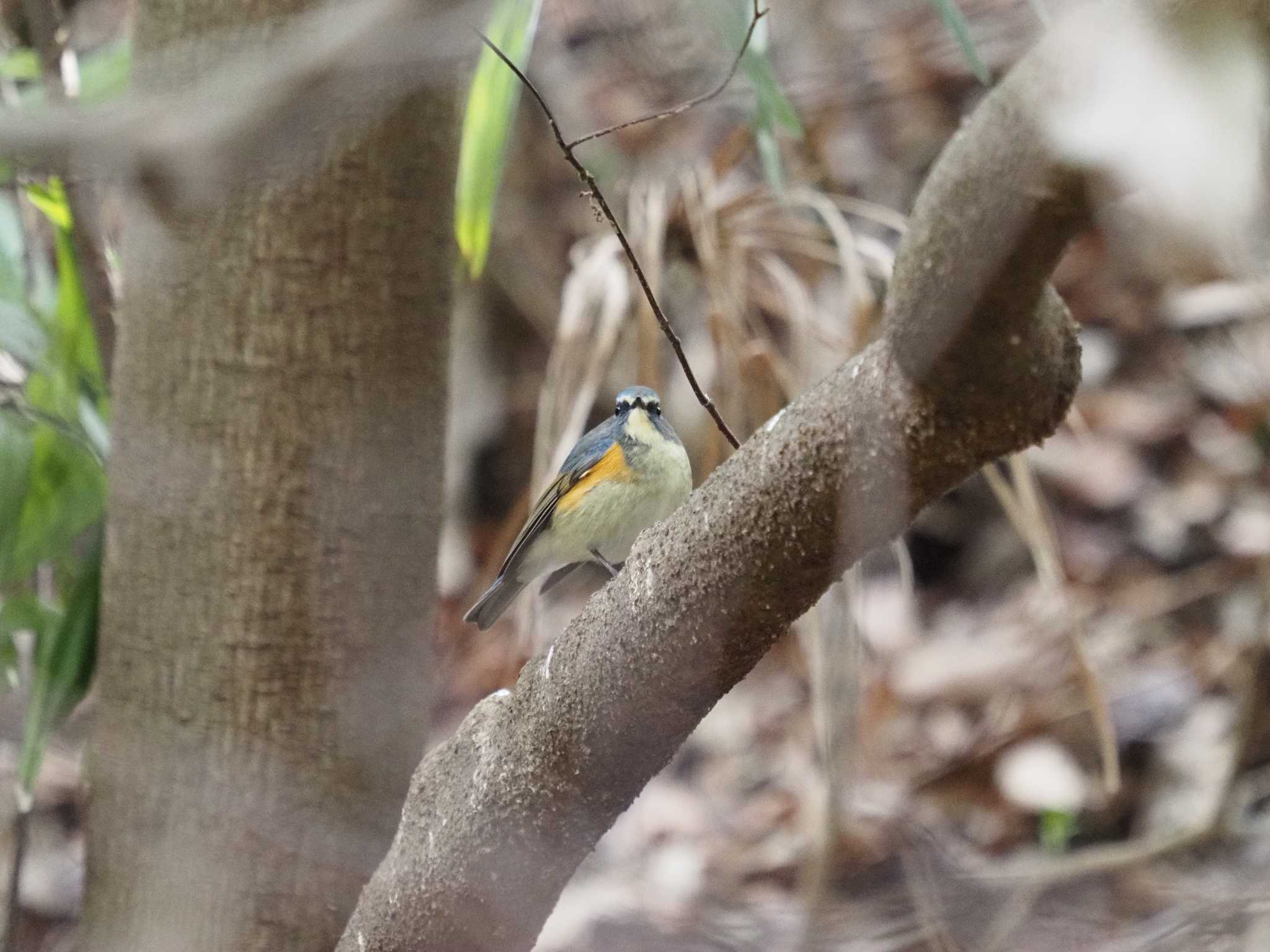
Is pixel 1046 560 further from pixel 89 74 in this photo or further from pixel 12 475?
pixel 89 74

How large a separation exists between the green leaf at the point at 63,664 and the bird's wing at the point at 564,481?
664 millimetres

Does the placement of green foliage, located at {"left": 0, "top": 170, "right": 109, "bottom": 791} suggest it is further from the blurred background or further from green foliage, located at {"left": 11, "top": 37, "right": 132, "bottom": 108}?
green foliage, located at {"left": 11, "top": 37, "right": 132, "bottom": 108}

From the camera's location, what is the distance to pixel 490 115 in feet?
5.13

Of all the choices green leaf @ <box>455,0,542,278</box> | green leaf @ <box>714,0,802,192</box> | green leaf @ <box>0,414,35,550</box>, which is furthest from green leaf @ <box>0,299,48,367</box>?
green leaf @ <box>714,0,802,192</box>

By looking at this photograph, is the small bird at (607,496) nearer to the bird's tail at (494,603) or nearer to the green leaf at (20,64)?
the bird's tail at (494,603)

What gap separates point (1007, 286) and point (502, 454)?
358 centimetres

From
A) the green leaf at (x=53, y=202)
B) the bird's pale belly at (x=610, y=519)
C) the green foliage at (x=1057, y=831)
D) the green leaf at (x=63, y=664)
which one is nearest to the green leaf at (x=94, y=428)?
the green leaf at (x=63, y=664)

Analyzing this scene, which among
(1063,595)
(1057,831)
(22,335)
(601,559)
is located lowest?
(1057,831)

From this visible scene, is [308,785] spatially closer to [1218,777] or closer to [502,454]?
[1218,777]

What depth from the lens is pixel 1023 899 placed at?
229cm

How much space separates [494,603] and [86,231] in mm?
884

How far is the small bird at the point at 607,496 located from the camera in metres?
1.47

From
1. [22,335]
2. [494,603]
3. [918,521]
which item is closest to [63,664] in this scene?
[22,335]

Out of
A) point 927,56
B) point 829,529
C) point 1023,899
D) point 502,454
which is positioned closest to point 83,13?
point 502,454
